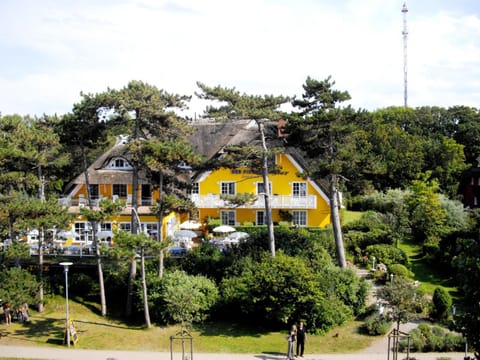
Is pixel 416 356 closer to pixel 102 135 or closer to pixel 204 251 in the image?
pixel 204 251

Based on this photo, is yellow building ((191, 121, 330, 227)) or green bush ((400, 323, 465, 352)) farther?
yellow building ((191, 121, 330, 227))

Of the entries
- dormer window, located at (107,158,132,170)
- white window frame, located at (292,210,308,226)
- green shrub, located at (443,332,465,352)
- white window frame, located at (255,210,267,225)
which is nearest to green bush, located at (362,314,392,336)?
green shrub, located at (443,332,465,352)

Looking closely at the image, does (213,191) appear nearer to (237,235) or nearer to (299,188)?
(299,188)

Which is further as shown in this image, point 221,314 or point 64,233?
point 64,233

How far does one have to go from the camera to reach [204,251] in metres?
28.9

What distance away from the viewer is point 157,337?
24.1 m

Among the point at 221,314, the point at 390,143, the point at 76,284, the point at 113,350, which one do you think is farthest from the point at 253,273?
the point at 390,143

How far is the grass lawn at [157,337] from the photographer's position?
74.0 feet

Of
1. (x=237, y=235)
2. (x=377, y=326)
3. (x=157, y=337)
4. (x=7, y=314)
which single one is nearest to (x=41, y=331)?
(x=7, y=314)

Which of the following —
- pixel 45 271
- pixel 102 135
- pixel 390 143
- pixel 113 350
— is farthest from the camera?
pixel 390 143

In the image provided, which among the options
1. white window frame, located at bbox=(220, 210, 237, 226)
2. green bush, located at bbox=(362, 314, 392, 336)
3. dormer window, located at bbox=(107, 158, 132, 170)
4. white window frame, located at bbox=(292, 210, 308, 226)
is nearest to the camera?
green bush, located at bbox=(362, 314, 392, 336)

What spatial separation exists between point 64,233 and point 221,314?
38.4ft

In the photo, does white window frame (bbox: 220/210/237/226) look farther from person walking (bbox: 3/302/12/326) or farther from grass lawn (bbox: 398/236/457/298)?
person walking (bbox: 3/302/12/326)

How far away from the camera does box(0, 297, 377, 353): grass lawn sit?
22547mm
